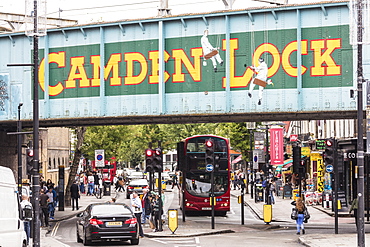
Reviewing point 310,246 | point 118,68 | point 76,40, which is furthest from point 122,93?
point 310,246

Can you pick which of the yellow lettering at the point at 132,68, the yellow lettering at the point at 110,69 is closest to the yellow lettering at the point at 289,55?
the yellow lettering at the point at 132,68

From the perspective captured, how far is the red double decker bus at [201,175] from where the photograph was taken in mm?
37625

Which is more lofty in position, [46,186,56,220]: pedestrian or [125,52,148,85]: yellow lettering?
[125,52,148,85]: yellow lettering

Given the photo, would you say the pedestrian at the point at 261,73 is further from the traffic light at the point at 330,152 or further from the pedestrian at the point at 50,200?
the pedestrian at the point at 50,200

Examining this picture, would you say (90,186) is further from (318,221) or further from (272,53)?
(272,53)

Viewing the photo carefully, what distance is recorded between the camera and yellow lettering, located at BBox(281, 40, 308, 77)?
27.8 metres

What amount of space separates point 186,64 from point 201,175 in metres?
10.6

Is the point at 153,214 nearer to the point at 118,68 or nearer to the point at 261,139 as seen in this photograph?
the point at 118,68

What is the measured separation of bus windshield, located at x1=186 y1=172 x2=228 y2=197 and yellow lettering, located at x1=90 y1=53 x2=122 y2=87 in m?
9.84

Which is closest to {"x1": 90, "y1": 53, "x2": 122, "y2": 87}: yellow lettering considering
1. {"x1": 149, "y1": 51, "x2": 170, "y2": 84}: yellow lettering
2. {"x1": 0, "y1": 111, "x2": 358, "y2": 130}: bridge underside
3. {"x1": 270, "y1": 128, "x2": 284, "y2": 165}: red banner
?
{"x1": 149, "y1": 51, "x2": 170, "y2": 84}: yellow lettering

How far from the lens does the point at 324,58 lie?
27609 mm

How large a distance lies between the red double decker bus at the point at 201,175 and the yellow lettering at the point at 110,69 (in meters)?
7.26

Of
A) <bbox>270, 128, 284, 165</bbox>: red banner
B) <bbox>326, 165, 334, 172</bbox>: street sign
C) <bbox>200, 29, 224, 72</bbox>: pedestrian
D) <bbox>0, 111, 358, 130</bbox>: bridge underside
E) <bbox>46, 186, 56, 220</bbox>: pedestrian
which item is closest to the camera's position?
<bbox>200, 29, 224, 72</bbox>: pedestrian

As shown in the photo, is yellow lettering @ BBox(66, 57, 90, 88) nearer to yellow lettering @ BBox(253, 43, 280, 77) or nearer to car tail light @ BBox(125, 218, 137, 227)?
yellow lettering @ BBox(253, 43, 280, 77)
